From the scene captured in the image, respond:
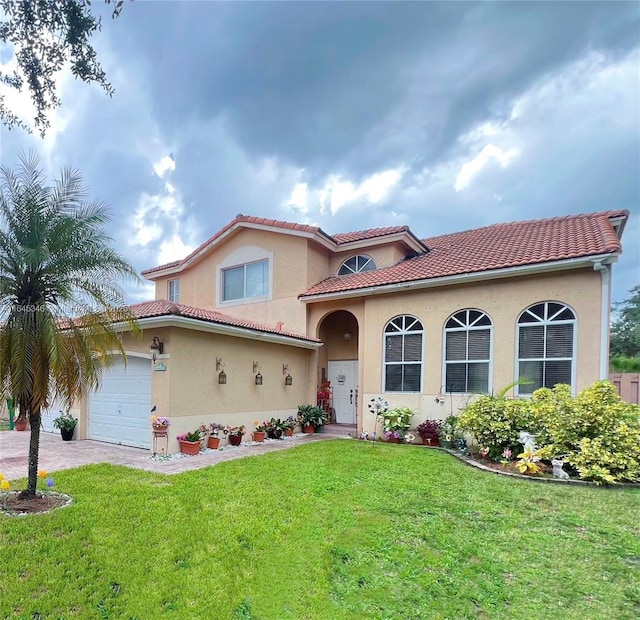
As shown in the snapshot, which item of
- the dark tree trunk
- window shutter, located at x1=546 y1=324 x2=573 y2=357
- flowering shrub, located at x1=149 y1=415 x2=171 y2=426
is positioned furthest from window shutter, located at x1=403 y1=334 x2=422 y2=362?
the dark tree trunk

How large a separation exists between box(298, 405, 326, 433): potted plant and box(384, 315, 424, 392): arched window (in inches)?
126

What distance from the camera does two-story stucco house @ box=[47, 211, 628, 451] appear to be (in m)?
10.6

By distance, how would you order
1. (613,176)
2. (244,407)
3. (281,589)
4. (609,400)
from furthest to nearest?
(613,176)
(244,407)
(609,400)
(281,589)

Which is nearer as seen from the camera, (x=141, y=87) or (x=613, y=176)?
(x=141, y=87)

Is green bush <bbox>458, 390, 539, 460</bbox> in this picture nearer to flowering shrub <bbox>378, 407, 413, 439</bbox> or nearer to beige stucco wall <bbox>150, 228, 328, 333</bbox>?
flowering shrub <bbox>378, 407, 413, 439</bbox>

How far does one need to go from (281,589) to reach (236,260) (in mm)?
15350

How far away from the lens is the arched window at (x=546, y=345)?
10.6m

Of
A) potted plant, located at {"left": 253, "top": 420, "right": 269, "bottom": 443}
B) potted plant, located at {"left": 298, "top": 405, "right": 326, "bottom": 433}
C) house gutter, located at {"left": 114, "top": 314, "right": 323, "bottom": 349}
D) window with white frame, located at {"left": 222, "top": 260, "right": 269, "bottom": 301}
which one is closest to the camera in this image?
house gutter, located at {"left": 114, "top": 314, "right": 323, "bottom": 349}

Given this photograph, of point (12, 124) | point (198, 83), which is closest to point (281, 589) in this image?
point (12, 124)

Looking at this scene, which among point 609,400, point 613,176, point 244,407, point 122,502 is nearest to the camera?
point 122,502

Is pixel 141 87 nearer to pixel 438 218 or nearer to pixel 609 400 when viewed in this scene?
pixel 609 400

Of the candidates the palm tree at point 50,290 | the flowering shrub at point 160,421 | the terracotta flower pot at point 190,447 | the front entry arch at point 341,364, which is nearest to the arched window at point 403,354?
the front entry arch at point 341,364

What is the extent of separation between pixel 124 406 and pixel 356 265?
10350 mm

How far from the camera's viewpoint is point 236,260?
18.0m
